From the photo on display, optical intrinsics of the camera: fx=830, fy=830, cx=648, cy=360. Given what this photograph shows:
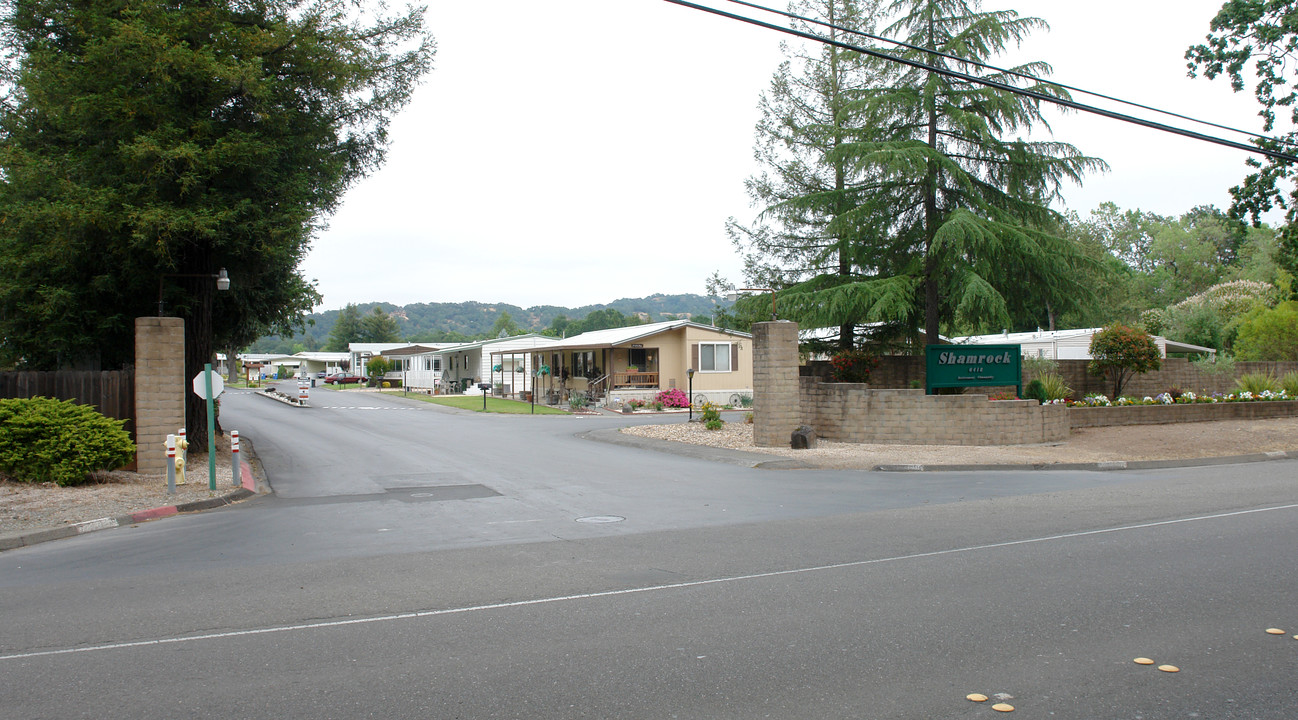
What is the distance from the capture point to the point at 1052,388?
20.5 m

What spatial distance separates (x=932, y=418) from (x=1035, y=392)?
3.38 metres

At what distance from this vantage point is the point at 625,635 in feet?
18.3

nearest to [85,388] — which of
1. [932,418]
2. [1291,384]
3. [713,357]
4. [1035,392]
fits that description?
[932,418]

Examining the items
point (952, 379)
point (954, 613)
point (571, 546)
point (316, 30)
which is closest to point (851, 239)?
point (952, 379)

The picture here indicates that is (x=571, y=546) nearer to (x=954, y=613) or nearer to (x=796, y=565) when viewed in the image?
(x=796, y=565)

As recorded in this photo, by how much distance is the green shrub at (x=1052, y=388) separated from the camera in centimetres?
2034

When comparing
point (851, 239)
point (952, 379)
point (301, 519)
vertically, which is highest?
point (851, 239)

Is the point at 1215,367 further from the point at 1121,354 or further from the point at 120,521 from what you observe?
the point at 120,521

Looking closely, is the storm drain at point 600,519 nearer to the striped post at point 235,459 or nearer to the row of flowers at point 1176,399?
the striped post at point 235,459

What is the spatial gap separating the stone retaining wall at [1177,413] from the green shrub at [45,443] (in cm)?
2020

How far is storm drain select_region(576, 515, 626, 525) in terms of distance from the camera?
10258mm

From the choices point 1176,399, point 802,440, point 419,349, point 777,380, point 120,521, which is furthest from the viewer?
point 419,349

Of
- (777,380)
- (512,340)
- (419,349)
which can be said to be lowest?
(777,380)

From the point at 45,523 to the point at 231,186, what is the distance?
7.71 meters
